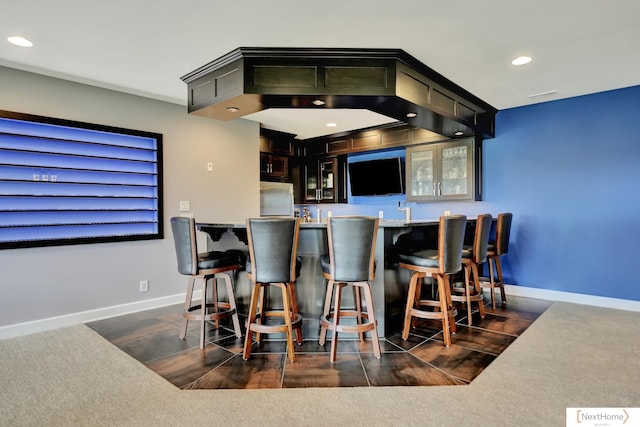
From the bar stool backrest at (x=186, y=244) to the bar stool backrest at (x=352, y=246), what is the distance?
46.2 inches

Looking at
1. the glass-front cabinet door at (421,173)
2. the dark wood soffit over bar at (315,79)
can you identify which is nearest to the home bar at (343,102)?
the dark wood soffit over bar at (315,79)

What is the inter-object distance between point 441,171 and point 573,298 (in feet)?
7.46

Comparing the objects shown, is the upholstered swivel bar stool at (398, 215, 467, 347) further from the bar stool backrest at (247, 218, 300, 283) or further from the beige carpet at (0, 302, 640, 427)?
the bar stool backrest at (247, 218, 300, 283)

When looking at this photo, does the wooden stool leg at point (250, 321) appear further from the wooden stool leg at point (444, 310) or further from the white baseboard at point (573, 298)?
the white baseboard at point (573, 298)

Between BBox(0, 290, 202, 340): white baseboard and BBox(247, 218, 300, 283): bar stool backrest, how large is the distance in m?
2.19

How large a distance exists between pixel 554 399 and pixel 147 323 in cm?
349

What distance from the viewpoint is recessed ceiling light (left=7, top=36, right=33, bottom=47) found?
9.02ft

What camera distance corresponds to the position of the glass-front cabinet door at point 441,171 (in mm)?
4867

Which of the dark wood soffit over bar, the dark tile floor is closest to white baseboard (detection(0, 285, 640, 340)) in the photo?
the dark tile floor

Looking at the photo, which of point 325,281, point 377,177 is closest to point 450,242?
point 325,281

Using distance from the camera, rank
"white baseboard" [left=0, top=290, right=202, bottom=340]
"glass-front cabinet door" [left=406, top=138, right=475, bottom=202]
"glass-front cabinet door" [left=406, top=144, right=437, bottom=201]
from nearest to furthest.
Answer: "white baseboard" [left=0, top=290, right=202, bottom=340], "glass-front cabinet door" [left=406, top=138, right=475, bottom=202], "glass-front cabinet door" [left=406, top=144, right=437, bottom=201]

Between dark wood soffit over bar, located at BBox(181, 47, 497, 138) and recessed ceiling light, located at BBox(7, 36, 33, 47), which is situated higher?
recessed ceiling light, located at BBox(7, 36, 33, 47)

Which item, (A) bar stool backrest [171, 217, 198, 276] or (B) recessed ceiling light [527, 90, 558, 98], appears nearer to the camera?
(A) bar stool backrest [171, 217, 198, 276]

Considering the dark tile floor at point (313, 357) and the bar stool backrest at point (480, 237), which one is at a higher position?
the bar stool backrest at point (480, 237)
